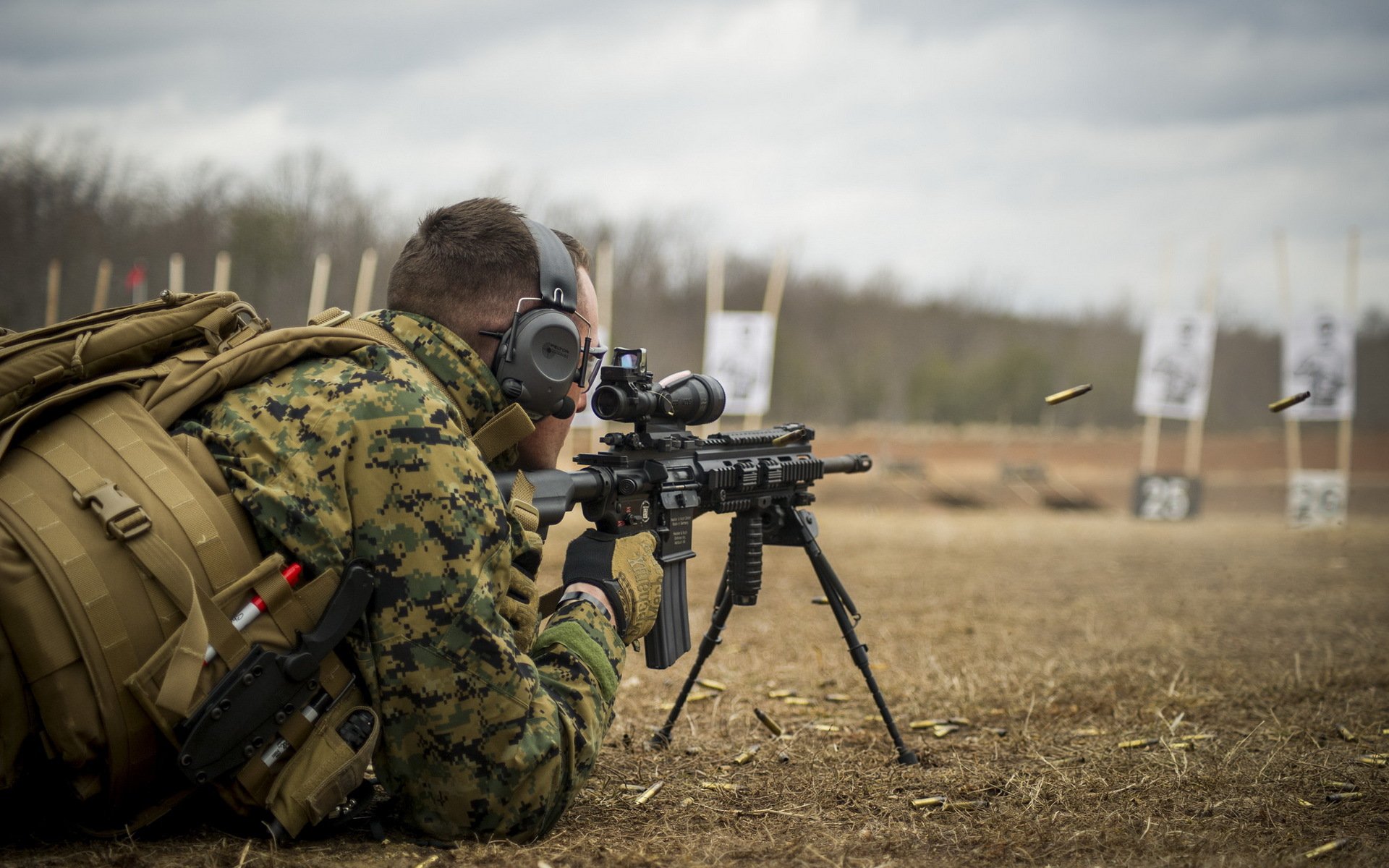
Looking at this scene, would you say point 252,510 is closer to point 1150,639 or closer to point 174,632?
point 174,632

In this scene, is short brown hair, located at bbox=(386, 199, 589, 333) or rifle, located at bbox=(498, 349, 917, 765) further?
rifle, located at bbox=(498, 349, 917, 765)

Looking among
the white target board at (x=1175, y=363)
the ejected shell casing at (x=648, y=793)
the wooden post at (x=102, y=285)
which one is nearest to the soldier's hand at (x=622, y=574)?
the ejected shell casing at (x=648, y=793)

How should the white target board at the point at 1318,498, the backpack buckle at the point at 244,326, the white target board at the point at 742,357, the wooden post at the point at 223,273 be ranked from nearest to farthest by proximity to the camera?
1. the backpack buckle at the point at 244,326
2. the wooden post at the point at 223,273
3. the white target board at the point at 1318,498
4. the white target board at the point at 742,357

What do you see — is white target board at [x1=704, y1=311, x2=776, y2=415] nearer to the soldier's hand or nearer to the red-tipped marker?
the soldier's hand

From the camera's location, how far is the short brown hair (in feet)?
8.26

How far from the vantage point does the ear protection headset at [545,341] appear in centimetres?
251

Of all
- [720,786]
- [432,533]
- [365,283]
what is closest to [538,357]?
[432,533]

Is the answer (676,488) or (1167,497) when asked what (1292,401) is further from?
(1167,497)

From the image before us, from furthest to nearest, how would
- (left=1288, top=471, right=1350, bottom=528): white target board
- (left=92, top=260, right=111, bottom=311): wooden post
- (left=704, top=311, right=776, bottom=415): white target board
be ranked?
(left=704, top=311, right=776, bottom=415): white target board
(left=1288, top=471, right=1350, bottom=528): white target board
(left=92, top=260, right=111, bottom=311): wooden post

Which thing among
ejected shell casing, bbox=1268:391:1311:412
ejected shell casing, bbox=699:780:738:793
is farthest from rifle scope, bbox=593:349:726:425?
ejected shell casing, bbox=1268:391:1311:412

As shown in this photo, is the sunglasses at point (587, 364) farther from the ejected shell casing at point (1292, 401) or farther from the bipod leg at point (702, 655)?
the ejected shell casing at point (1292, 401)

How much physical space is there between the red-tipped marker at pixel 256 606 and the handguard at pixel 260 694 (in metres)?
0.06

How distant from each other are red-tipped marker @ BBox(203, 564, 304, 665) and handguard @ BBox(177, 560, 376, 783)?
0.19 feet

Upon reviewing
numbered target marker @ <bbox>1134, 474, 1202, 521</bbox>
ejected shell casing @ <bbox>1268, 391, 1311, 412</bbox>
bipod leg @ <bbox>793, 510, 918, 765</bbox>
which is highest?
ejected shell casing @ <bbox>1268, 391, 1311, 412</bbox>
